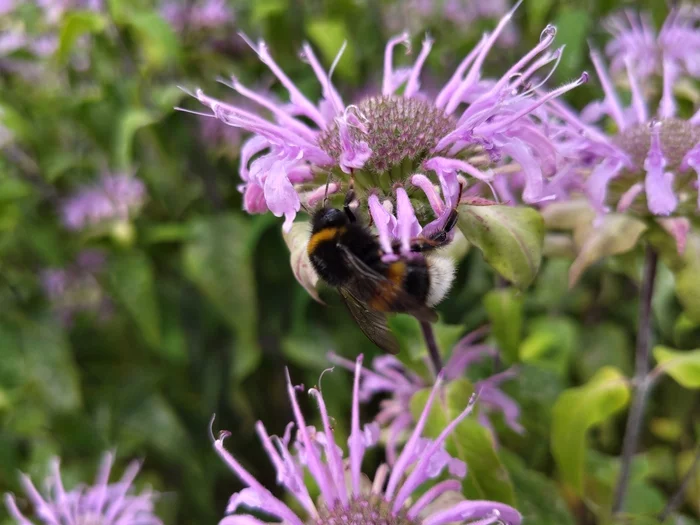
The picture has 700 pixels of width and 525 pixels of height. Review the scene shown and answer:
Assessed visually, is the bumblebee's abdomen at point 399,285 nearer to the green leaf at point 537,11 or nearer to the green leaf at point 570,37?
the green leaf at point 570,37

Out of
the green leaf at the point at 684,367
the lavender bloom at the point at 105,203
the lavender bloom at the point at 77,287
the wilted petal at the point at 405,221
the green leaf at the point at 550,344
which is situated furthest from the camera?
the lavender bloom at the point at 77,287

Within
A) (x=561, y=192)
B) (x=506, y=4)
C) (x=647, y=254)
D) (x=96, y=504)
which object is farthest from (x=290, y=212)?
(x=506, y=4)

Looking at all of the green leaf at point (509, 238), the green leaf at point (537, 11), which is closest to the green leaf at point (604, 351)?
the green leaf at point (537, 11)

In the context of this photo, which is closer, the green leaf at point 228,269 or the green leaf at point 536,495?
the green leaf at point 536,495

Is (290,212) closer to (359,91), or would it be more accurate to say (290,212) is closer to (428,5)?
(359,91)

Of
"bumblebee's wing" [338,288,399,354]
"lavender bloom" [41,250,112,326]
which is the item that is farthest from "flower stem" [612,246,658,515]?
"lavender bloom" [41,250,112,326]

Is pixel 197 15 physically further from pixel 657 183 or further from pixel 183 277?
pixel 657 183

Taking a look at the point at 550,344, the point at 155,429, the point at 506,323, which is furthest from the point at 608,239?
the point at 155,429
